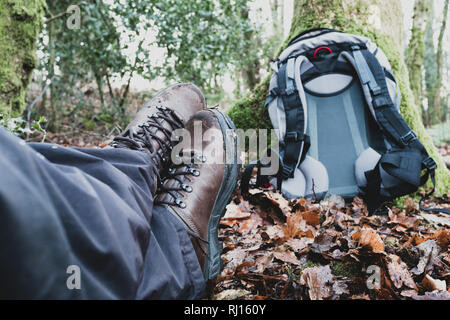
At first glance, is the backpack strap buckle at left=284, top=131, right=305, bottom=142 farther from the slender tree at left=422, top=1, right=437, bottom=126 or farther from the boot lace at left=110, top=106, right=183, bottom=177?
the slender tree at left=422, top=1, right=437, bottom=126

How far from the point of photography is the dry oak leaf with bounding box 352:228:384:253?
127 centimetres

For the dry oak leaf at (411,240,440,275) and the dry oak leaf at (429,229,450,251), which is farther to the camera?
the dry oak leaf at (429,229,450,251)

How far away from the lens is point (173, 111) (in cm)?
206

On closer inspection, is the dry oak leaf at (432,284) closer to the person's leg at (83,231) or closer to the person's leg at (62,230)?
the person's leg at (83,231)

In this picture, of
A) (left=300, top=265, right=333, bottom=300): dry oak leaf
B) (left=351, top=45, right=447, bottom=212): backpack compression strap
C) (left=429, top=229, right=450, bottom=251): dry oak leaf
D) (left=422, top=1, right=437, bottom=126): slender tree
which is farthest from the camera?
(left=422, top=1, right=437, bottom=126): slender tree

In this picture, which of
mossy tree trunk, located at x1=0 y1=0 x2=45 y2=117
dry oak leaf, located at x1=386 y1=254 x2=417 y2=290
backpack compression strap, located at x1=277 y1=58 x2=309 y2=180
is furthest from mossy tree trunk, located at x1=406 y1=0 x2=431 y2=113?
mossy tree trunk, located at x1=0 y1=0 x2=45 y2=117

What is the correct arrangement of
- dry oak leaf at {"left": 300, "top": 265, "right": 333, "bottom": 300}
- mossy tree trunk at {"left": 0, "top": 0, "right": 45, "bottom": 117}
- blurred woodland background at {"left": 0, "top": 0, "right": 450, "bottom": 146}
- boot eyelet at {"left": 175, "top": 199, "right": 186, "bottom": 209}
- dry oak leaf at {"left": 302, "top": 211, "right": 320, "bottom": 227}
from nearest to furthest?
1. dry oak leaf at {"left": 300, "top": 265, "right": 333, "bottom": 300}
2. boot eyelet at {"left": 175, "top": 199, "right": 186, "bottom": 209}
3. dry oak leaf at {"left": 302, "top": 211, "right": 320, "bottom": 227}
4. mossy tree trunk at {"left": 0, "top": 0, "right": 45, "bottom": 117}
5. blurred woodland background at {"left": 0, "top": 0, "right": 450, "bottom": 146}

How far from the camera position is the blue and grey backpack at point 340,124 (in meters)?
2.07

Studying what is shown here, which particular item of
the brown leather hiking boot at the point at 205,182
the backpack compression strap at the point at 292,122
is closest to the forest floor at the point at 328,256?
the brown leather hiking boot at the point at 205,182

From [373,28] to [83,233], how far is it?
2927 mm

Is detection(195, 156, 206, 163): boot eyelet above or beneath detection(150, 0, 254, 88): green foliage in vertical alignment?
beneath

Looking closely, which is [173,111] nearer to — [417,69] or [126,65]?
[126,65]

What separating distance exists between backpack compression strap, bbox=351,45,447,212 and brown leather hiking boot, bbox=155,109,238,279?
1.12 m

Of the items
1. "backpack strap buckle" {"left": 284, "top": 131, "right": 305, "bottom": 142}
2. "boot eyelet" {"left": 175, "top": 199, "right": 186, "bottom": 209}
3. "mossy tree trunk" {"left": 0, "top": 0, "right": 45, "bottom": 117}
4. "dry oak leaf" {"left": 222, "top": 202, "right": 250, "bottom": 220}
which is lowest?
"dry oak leaf" {"left": 222, "top": 202, "right": 250, "bottom": 220}
